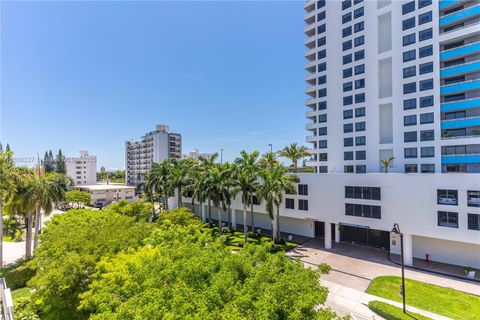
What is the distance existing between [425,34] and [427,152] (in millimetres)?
16474

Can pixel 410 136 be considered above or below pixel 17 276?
above

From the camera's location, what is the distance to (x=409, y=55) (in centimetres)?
3441

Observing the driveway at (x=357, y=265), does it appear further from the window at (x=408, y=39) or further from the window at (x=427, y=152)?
the window at (x=408, y=39)

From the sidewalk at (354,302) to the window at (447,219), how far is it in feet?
35.1

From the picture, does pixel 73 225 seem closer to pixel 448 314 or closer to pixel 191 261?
pixel 191 261

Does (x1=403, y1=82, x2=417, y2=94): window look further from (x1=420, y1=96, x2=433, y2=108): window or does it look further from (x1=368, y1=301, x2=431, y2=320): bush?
(x1=368, y1=301, x2=431, y2=320): bush

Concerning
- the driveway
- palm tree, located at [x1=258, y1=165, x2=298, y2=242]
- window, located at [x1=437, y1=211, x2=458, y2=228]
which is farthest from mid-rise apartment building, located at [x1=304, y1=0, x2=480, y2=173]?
palm tree, located at [x1=258, y1=165, x2=298, y2=242]

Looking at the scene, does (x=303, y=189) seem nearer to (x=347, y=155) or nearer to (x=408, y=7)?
(x=347, y=155)

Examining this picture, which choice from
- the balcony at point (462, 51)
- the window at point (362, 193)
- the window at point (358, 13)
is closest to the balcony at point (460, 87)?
the balcony at point (462, 51)

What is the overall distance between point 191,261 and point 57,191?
30.3 metres

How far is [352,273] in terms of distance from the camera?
24.5 meters

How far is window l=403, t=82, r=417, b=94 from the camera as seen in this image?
1341 inches

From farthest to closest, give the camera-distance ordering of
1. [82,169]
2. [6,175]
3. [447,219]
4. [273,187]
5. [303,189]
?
[82,169], [303,189], [273,187], [6,175], [447,219]

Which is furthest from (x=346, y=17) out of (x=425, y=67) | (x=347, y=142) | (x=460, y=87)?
(x=347, y=142)
